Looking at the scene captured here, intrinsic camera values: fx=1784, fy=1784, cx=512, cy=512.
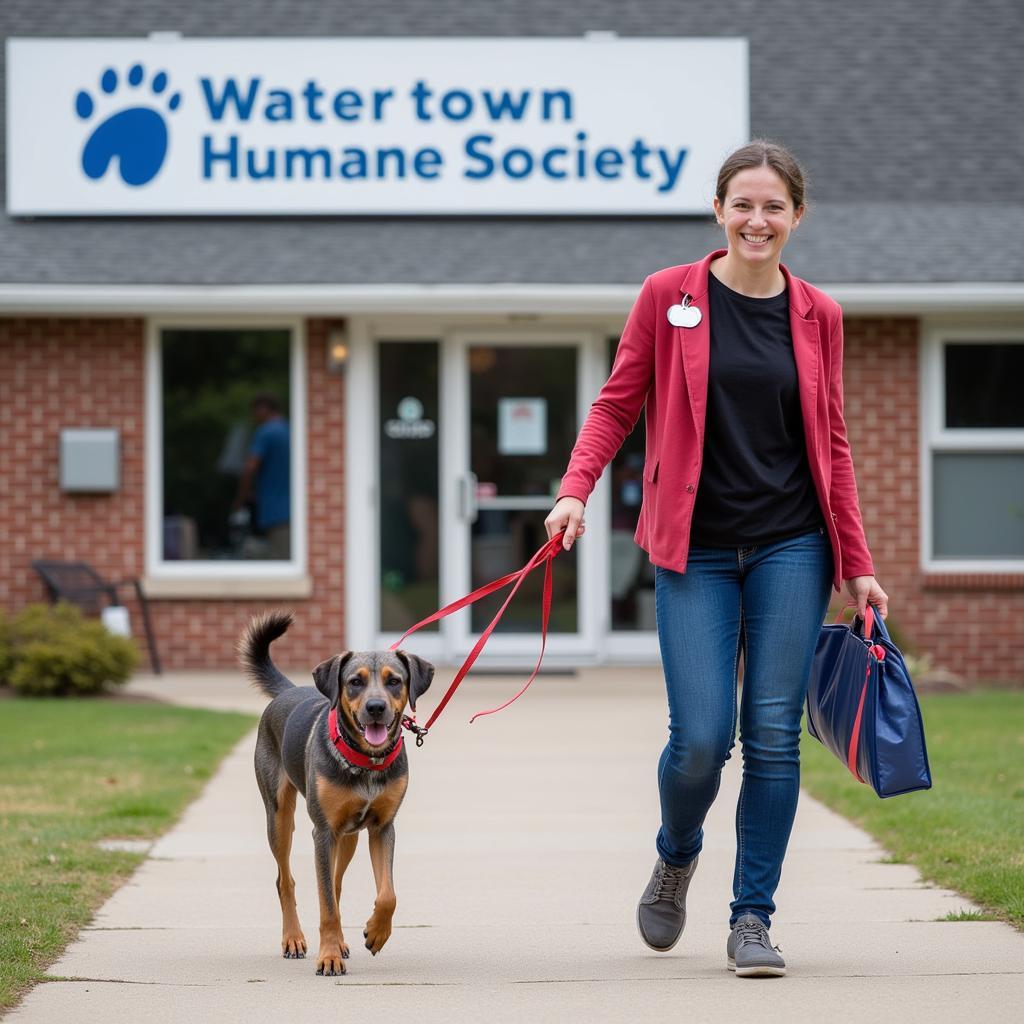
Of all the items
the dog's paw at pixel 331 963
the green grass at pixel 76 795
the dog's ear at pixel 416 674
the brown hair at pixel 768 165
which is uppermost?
the brown hair at pixel 768 165

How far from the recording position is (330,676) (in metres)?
4.96

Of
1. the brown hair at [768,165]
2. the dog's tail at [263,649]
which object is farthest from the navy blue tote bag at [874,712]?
the dog's tail at [263,649]

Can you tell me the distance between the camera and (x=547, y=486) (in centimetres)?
1369

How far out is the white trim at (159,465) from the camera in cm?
1339

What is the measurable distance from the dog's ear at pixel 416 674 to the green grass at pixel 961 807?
1.86 metres

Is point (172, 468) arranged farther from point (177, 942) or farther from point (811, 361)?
point (811, 361)

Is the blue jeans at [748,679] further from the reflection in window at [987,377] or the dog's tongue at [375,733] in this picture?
the reflection in window at [987,377]

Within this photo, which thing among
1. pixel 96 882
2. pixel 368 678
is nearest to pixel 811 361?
pixel 368 678

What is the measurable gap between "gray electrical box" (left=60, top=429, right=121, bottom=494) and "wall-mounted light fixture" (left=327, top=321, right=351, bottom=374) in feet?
5.69

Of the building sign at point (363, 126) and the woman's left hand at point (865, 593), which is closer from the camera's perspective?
the woman's left hand at point (865, 593)

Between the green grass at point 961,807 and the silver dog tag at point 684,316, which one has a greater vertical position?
the silver dog tag at point 684,316

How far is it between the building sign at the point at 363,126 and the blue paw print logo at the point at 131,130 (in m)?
0.01

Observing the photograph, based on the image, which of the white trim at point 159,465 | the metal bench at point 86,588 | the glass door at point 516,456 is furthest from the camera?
the glass door at point 516,456

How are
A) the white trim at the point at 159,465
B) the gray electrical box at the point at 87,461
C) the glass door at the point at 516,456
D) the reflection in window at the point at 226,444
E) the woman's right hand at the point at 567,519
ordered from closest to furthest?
the woman's right hand at the point at 567,519 → the gray electrical box at the point at 87,461 → the white trim at the point at 159,465 → the reflection in window at the point at 226,444 → the glass door at the point at 516,456
